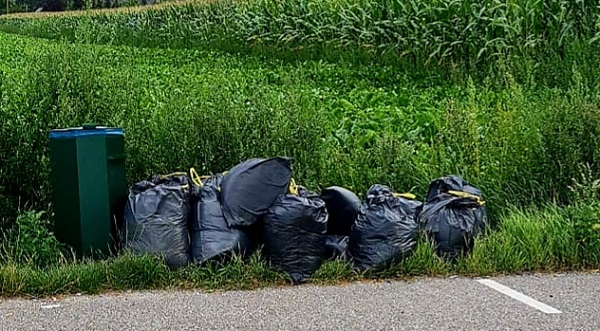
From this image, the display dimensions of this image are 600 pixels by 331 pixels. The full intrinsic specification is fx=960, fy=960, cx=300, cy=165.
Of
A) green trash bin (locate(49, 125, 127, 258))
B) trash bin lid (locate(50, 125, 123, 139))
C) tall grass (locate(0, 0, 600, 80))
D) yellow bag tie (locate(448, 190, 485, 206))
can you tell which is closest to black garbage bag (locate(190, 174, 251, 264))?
green trash bin (locate(49, 125, 127, 258))

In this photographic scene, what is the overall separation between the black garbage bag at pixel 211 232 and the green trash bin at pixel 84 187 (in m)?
0.64

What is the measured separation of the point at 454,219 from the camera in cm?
739

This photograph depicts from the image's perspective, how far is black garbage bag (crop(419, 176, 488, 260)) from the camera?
733cm

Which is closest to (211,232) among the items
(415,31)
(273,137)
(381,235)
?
(381,235)

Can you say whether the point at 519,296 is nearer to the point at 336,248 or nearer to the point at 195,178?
the point at 336,248

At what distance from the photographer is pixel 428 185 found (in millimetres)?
8430

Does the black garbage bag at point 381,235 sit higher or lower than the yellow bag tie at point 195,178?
lower

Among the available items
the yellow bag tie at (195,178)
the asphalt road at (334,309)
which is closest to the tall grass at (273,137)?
the yellow bag tie at (195,178)

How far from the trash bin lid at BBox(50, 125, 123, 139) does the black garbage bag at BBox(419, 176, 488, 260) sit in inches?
96.8

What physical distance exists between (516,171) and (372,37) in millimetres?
9342

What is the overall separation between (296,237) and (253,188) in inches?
20.1

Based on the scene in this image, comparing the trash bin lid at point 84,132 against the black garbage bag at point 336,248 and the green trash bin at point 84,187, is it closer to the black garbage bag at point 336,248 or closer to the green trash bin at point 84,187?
the green trash bin at point 84,187

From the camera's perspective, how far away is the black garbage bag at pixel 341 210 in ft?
25.0

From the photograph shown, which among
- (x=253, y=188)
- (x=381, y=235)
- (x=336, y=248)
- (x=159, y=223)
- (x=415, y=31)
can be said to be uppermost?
(x=415, y=31)
